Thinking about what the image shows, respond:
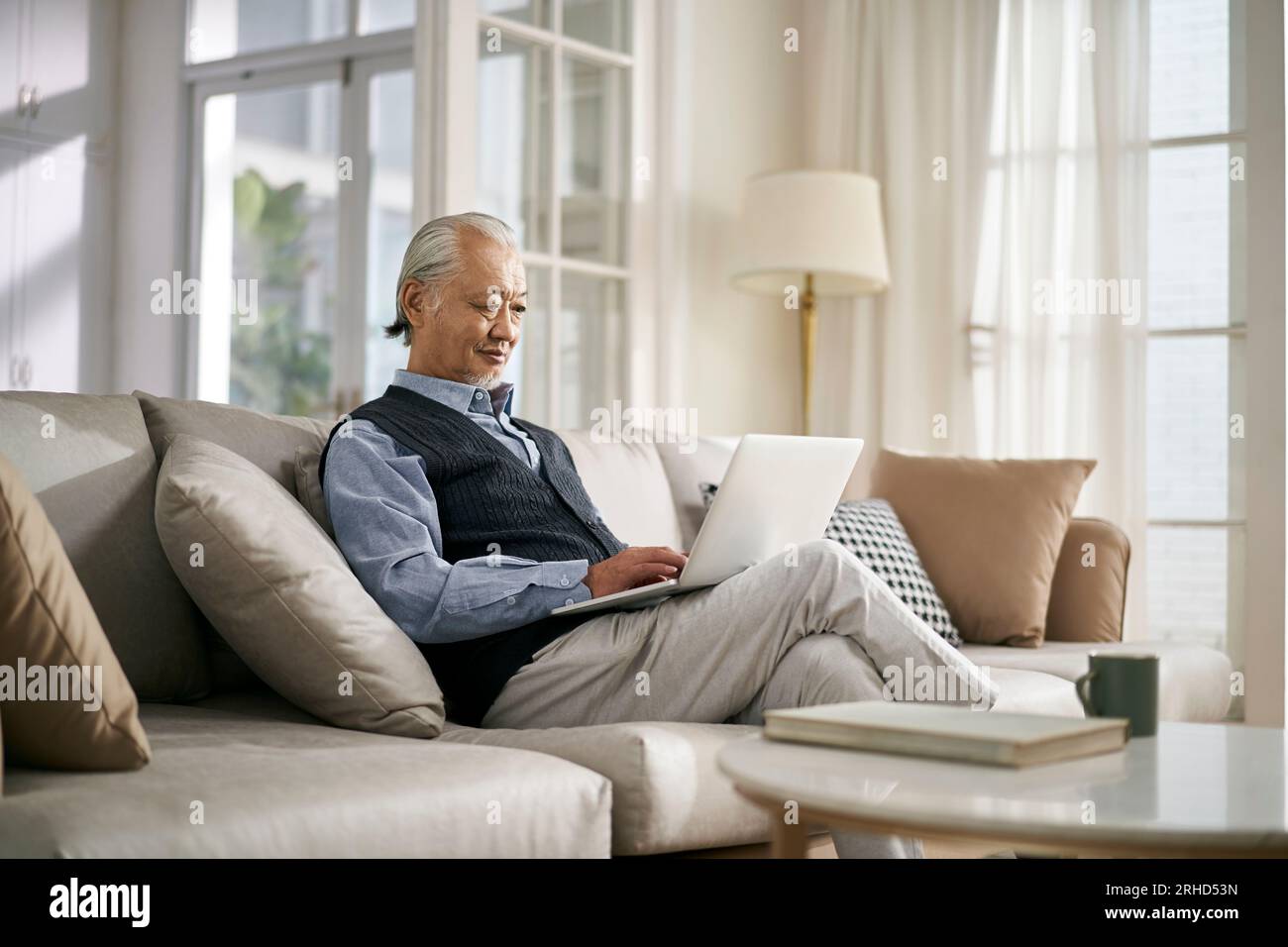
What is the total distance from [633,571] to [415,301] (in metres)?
0.68

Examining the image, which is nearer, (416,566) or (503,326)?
(416,566)

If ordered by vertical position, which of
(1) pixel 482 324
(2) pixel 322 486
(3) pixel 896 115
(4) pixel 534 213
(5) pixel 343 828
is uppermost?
(3) pixel 896 115

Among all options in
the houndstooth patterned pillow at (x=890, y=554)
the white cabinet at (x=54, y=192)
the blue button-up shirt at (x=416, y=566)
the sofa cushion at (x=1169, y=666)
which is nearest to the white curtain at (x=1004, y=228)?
the sofa cushion at (x=1169, y=666)

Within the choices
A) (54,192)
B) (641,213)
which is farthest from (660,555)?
(54,192)

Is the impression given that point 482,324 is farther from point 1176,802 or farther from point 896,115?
point 896,115

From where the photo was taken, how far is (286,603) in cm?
176

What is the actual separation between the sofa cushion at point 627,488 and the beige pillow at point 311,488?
26.1 inches

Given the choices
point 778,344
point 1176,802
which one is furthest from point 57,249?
point 1176,802

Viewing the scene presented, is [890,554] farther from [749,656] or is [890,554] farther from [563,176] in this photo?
[563,176]

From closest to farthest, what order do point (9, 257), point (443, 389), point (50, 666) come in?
point (50, 666) → point (443, 389) → point (9, 257)

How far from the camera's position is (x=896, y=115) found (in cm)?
438

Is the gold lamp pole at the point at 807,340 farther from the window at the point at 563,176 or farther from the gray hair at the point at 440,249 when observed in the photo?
the gray hair at the point at 440,249

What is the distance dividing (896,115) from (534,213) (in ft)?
4.48

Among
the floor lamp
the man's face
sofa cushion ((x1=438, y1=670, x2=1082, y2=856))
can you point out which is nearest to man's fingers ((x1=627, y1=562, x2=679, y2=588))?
sofa cushion ((x1=438, y1=670, x2=1082, y2=856))
